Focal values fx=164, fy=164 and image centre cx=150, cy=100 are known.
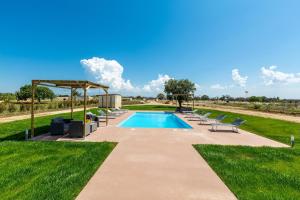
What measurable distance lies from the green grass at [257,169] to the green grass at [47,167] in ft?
10.6

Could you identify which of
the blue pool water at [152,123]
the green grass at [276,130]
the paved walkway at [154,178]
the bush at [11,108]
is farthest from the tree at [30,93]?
the green grass at [276,130]

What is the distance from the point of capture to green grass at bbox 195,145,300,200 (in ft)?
10.7

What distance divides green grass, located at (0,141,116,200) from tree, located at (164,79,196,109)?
72.8 feet

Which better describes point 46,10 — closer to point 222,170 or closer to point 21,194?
point 21,194

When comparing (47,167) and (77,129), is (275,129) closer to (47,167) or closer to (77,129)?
(77,129)

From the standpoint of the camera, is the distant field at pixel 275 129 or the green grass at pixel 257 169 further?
the distant field at pixel 275 129

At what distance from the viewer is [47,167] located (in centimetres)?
422

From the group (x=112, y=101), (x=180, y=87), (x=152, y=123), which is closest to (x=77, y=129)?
(x=152, y=123)

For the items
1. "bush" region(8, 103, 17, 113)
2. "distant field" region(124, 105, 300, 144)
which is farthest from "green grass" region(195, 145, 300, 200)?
"bush" region(8, 103, 17, 113)

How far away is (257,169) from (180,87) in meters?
23.7

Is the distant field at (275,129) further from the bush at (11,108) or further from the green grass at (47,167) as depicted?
the bush at (11,108)

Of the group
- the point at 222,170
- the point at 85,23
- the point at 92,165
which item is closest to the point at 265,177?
the point at 222,170

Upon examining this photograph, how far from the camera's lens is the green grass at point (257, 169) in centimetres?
328

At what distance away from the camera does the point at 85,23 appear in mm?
18703
